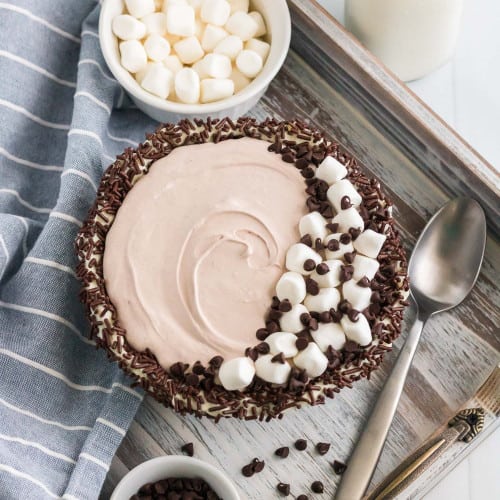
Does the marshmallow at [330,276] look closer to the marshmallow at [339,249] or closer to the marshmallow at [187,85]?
the marshmallow at [339,249]

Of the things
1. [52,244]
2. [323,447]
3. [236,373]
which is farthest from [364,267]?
[52,244]

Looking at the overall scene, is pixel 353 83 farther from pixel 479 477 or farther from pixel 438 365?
pixel 479 477

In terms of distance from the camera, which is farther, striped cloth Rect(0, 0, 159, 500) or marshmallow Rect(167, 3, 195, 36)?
marshmallow Rect(167, 3, 195, 36)

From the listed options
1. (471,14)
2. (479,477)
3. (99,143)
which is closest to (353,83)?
(471,14)

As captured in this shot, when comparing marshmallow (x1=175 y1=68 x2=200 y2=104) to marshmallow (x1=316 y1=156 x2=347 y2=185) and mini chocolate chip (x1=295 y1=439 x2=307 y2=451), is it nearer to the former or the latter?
marshmallow (x1=316 y1=156 x2=347 y2=185)

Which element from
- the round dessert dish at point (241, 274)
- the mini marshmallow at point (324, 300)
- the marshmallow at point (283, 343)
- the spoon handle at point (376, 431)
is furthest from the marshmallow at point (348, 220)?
the spoon handle at point (376, 431)

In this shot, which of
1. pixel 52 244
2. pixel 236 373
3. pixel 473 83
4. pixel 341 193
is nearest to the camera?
pixel 236 373

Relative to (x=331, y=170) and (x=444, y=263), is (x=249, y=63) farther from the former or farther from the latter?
(x=444, y=263)

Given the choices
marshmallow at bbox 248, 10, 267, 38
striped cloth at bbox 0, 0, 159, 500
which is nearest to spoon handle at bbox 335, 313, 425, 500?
striped cloth at bbox 0, 0, 159, 500
